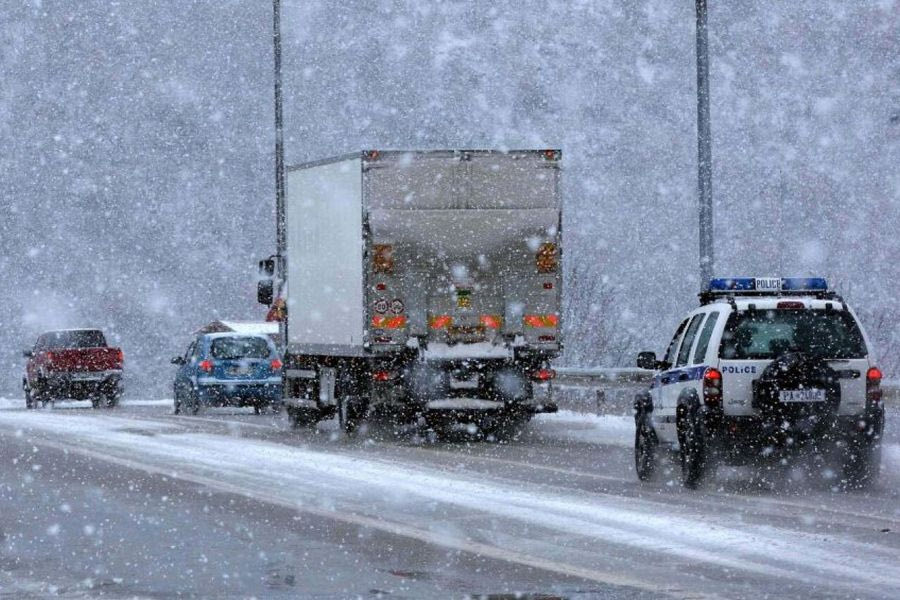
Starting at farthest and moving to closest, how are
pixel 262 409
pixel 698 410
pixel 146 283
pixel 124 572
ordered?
pixel 146 283, pixel 262 409, pixel 698 410, pixel 124 572

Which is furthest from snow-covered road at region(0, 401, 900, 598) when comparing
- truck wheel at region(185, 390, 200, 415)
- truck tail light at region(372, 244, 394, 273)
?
truck wheel at region(185, 390, 200, 415)

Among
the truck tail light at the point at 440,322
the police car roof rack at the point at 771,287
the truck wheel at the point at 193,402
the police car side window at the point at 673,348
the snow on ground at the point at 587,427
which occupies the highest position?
the police car roof rack at the point at 771,287

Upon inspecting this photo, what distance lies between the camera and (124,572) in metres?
10.6

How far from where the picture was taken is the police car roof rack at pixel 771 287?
15.9 m

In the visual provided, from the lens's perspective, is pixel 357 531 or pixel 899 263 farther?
pixel 899 263

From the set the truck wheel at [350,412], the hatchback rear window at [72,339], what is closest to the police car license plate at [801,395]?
the truck wheel at [350,412]

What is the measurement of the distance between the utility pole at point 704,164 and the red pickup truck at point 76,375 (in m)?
19.1

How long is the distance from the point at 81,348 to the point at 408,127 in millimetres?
149218

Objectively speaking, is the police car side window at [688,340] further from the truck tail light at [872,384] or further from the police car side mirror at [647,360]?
the truck tail light at [872,384]

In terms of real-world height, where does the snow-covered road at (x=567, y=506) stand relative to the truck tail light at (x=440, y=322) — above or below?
below

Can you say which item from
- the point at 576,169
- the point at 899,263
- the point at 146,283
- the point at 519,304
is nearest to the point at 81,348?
the point at 519,304

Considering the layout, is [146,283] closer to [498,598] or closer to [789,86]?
[789,86]

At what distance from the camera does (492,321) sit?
24.4 metres

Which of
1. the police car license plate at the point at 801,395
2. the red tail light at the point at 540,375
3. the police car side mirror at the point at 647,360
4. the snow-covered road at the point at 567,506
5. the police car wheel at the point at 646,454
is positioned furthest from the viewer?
the red tail light at the point at 540,375
